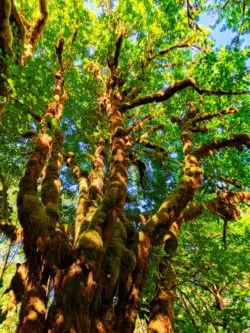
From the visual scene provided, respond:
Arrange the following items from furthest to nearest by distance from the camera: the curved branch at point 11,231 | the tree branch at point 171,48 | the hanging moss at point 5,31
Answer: the tree branch at point 171,48, the hanging moss at point 5,31, the curved branch at point 11,231

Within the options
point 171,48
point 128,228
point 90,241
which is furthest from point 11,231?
point 171,48

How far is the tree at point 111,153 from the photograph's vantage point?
5453 millimetres

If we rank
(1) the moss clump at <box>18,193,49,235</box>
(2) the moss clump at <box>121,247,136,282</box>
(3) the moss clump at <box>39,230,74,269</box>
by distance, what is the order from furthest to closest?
1. (2) the moss clump at <box>121,247,136,282</box>
2. (1) the moss clump at <box>18,193,49,235</box>
3. (3) the moss clump at <box>39,230,74,269</box>

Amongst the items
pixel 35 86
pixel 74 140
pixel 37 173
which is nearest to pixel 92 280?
pixel 37 173

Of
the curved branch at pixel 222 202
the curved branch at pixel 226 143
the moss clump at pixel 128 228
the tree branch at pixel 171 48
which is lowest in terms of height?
the moss clump at pixel 128 228

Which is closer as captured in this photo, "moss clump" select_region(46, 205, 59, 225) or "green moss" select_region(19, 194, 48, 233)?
"green moss" select_region(19, 194, 48, 233)

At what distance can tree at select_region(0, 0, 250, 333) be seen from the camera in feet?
17.9

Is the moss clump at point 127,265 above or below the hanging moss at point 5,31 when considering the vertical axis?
below

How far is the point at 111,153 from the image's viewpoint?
8141mm

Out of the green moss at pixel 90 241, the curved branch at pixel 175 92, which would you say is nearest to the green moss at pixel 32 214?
the green moss at pixel 90 241

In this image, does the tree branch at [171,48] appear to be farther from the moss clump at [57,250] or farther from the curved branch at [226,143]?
the moss clump at [57,250]

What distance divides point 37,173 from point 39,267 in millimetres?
2103

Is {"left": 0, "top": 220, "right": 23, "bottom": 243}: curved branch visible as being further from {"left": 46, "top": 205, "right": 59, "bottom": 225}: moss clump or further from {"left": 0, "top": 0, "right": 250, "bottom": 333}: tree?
{"left": 46, "top": 205, "right": 59, "bottom": 225}: moss clump

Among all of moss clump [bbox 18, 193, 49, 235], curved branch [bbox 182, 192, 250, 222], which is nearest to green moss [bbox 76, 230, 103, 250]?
moss clump [bbox 18, 193, 49, 235]
